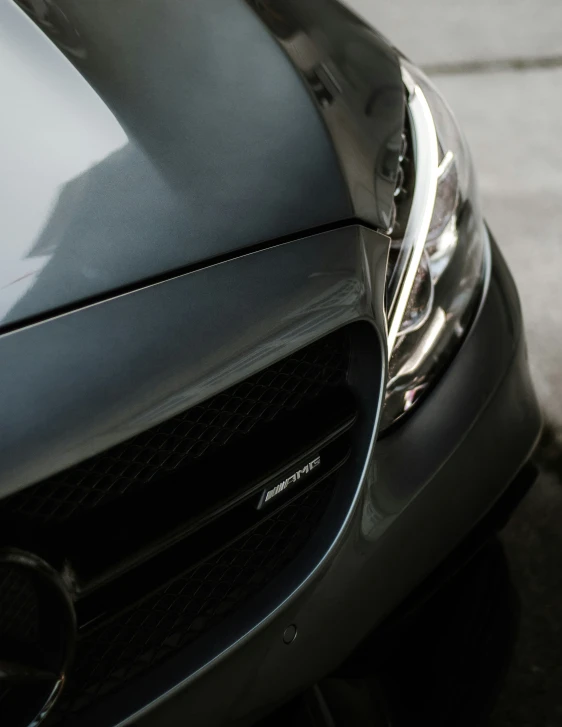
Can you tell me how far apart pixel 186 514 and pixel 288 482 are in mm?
151

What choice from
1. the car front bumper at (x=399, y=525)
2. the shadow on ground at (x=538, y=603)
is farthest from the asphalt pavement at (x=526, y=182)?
the car front bumper at (x=399, y=525)

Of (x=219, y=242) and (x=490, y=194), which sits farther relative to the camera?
(x=490, y=194)

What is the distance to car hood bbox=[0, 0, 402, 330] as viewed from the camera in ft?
3.22

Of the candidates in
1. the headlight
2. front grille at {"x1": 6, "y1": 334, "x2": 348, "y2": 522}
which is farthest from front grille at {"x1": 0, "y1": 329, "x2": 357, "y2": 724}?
the headlight

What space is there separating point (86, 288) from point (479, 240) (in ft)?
2.50

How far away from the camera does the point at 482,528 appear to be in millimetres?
1395

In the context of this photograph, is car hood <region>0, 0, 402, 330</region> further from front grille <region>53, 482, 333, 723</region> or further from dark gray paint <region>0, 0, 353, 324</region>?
front grille <region>53, 482, 333, 723</region>

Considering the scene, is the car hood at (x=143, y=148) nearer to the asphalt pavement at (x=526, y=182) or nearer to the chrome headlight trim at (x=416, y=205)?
the chrome headlight trim at (x=416, y=205)

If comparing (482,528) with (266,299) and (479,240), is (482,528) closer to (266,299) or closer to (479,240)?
(479,240)

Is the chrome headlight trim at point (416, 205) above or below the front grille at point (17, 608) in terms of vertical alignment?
below

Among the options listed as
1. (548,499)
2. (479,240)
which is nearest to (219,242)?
(479,240)

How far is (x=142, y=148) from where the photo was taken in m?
1.08

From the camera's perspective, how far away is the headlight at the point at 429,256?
1.28 m

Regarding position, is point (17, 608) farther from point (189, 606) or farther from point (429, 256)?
point (429, 256)
